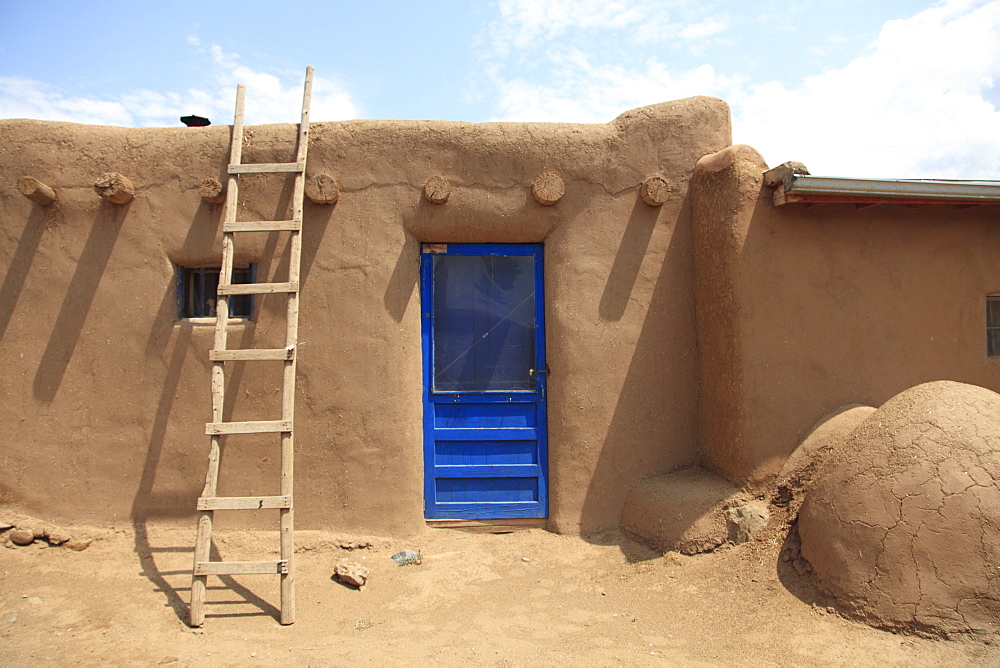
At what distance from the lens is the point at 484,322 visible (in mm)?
4574

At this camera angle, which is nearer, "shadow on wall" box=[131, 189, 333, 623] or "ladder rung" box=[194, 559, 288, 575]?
"ladder rung" box=[194, 559, 288, 575]

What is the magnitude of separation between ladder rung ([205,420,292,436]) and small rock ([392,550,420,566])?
1.17 m

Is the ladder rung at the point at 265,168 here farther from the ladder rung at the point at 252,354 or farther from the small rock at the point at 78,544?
the small rock at the point at 78,544

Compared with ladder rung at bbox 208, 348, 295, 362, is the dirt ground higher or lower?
lower

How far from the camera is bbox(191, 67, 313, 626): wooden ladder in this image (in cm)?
337

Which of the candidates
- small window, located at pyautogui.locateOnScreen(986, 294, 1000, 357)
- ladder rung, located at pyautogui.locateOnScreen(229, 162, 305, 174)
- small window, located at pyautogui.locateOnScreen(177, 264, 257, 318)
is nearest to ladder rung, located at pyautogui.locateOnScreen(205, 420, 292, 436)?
small window, located at pyautogui.locateOnScreen(177, 264, 257, 318)

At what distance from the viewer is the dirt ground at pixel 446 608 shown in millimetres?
2965

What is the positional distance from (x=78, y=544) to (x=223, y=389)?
1.49 meters

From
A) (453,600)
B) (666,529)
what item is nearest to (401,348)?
(453,600)

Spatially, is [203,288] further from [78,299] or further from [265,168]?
[265,168]

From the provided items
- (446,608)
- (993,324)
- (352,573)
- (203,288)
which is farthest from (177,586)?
(993,324)

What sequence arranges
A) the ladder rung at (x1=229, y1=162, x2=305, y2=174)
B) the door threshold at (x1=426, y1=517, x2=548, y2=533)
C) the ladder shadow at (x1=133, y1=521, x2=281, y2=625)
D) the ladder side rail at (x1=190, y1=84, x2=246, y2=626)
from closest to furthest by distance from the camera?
the ladder side rail at (x1=190, y1=84, x2=246, y2=626) < the ladder shadow at (x1=133, y1=521, x2=281, y2=625) < the ladder rung at (x1=229, y1=162, x2=305, y2=174) < the door threshold at (x1=426, y1=517, x2=548, y2=533)

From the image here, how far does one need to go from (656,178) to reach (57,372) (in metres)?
4.30

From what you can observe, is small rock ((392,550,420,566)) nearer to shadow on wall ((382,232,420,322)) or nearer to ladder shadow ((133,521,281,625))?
ladder shadow ((133,521,281,625))
